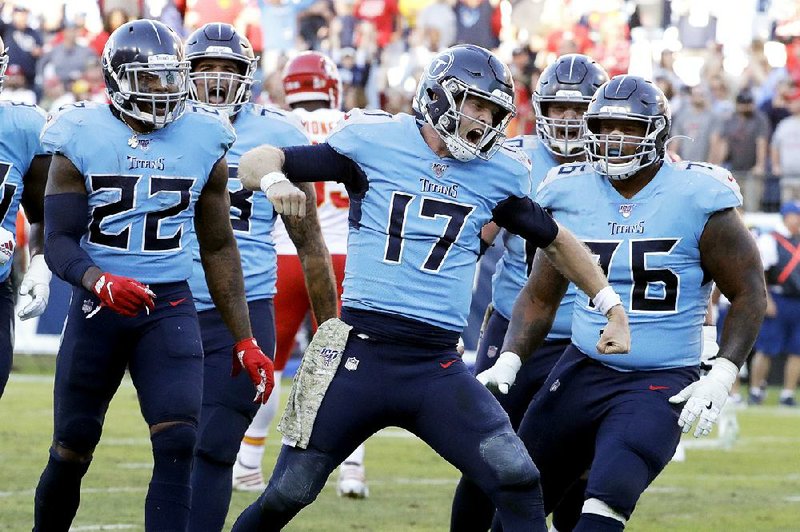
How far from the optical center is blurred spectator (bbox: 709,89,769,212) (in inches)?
582

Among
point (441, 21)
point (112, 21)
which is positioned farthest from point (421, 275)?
point (441, 21)

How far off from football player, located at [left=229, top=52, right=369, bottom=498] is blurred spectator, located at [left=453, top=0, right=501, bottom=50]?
855 centimetres

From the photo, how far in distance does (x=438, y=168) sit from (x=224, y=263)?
989 mm

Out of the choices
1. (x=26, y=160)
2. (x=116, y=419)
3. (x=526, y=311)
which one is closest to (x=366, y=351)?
(x=526, y=311)

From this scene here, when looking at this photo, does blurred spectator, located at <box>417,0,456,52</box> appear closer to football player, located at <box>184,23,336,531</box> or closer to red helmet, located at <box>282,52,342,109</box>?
red helmet, located at <box>282,52,342,109</box>

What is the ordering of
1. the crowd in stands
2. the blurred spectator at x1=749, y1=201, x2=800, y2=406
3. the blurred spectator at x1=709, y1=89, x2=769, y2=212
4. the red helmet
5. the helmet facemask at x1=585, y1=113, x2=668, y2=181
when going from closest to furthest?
the helmet facemask at x1=585, y1=113, x2=668, y2=181, the red helmet, the blurred spectator at x1=749, y1=201, x2=800, y2=406, the blurred spectator at x1=709, y1=89, x2=769, y2=212, the crowd in stands

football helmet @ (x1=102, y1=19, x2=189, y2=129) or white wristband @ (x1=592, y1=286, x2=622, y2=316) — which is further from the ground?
football helmet @ (x1=102, y1=19, x2=189, y2=129)

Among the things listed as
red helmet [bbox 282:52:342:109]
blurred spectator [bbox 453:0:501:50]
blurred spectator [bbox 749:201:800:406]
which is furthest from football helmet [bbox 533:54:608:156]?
blurred spectator [bbox 453:0:501:50]

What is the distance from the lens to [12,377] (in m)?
13.4

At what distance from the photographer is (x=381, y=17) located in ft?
56.6

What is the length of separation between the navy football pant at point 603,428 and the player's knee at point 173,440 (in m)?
1.17

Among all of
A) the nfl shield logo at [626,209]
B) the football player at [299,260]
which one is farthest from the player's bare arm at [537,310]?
the football player at [299,260]

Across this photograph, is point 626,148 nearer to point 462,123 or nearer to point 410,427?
point 462,123

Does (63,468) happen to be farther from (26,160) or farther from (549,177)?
(549,177)
